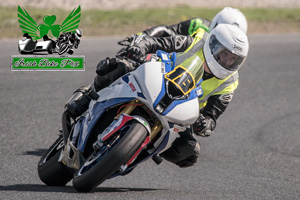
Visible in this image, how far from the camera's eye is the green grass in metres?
13.8

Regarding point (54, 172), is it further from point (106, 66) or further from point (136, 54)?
point (136, 54)

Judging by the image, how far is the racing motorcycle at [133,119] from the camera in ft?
15.0

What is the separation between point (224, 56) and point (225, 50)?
6 centimetres

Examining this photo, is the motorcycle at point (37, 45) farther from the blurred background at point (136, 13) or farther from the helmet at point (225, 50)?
the blurred background at point (136, 13)

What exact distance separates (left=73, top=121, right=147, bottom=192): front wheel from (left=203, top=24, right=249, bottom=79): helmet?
1.23 metres

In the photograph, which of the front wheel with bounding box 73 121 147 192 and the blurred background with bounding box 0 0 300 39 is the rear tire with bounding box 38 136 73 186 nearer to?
the front wheel with bounding box 73 121 147 192

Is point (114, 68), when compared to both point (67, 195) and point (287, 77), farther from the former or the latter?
point (287, 77)

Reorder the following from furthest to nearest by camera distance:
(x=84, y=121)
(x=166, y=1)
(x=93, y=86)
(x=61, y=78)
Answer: (x=166, y=1)
(x=61, y=78)
(x=93, y=86)
(x=84, y=121)

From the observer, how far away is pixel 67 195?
4.77 metres

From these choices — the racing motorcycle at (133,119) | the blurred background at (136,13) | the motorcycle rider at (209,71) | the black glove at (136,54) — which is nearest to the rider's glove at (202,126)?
the motorcycle rider at (209,71)

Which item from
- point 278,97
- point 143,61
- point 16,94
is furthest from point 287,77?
point 143,61

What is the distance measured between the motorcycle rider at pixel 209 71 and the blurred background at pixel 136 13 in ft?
24.8

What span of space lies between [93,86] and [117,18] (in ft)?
33.5
